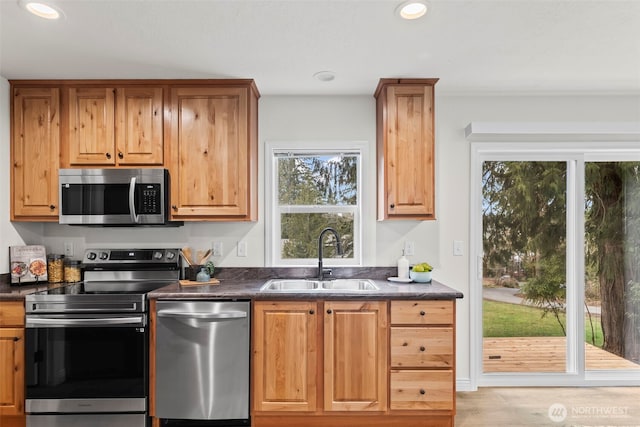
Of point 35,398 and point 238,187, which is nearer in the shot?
point 35,398

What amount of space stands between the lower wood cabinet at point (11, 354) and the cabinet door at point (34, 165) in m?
0.68

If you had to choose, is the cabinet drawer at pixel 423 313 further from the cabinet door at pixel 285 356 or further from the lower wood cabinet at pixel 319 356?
the cabinet door at pixel 285 356

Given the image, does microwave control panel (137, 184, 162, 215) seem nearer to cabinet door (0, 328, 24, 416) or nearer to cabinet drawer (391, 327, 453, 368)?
cabinet door (0, 328, 24, 416)

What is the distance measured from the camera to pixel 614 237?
3150mm

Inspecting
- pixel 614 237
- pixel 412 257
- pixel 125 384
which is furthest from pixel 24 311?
pixel 614 237

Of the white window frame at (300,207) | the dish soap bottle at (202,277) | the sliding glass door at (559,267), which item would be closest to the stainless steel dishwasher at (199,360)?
the dish soap bottle at (202,277)

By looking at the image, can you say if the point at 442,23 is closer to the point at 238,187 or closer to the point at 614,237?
the point at 238,187

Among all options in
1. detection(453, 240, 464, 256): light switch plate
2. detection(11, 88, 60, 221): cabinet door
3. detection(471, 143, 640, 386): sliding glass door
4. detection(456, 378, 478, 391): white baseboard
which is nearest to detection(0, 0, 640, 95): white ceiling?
detection(11, 88, 60, 221): cabinet door

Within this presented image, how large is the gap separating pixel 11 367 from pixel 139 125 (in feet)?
5.64

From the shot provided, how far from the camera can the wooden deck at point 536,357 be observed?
306cm

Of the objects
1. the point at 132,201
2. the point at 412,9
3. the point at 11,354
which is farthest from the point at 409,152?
the point at 11,354

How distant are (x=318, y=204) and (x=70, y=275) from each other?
193 centimetres

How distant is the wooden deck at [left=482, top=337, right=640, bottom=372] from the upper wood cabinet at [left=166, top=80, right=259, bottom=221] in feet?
7.59

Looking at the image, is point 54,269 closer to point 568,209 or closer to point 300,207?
point 300,207
